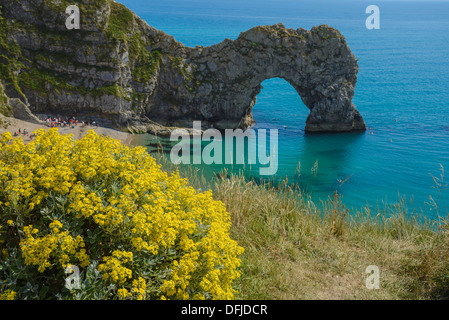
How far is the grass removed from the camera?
7.03 metres

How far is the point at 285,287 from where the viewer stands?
22.9 feet

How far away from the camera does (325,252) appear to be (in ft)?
27.0

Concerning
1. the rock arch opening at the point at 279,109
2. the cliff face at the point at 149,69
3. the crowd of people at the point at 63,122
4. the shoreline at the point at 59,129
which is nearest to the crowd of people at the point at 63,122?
the crowd of people at the point at 63,122

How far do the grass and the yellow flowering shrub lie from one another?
146cm

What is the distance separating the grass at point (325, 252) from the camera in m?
7.03

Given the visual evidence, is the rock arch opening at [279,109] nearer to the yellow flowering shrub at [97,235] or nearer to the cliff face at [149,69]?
the cliff face at [149,69]

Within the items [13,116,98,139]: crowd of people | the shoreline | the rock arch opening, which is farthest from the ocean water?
[13,116,98,139]: crowd of people

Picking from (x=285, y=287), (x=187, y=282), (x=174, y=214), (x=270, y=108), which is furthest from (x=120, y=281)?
(x=270, y=108)

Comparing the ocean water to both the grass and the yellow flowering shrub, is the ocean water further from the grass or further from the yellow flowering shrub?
the yellow flowering shrub

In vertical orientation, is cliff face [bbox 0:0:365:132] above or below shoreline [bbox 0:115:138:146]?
above

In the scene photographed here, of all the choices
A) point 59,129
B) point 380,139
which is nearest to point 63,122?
point 59,129

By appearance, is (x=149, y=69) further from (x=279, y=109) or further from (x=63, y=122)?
(x=279, y=109)

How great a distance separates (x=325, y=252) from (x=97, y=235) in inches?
195
